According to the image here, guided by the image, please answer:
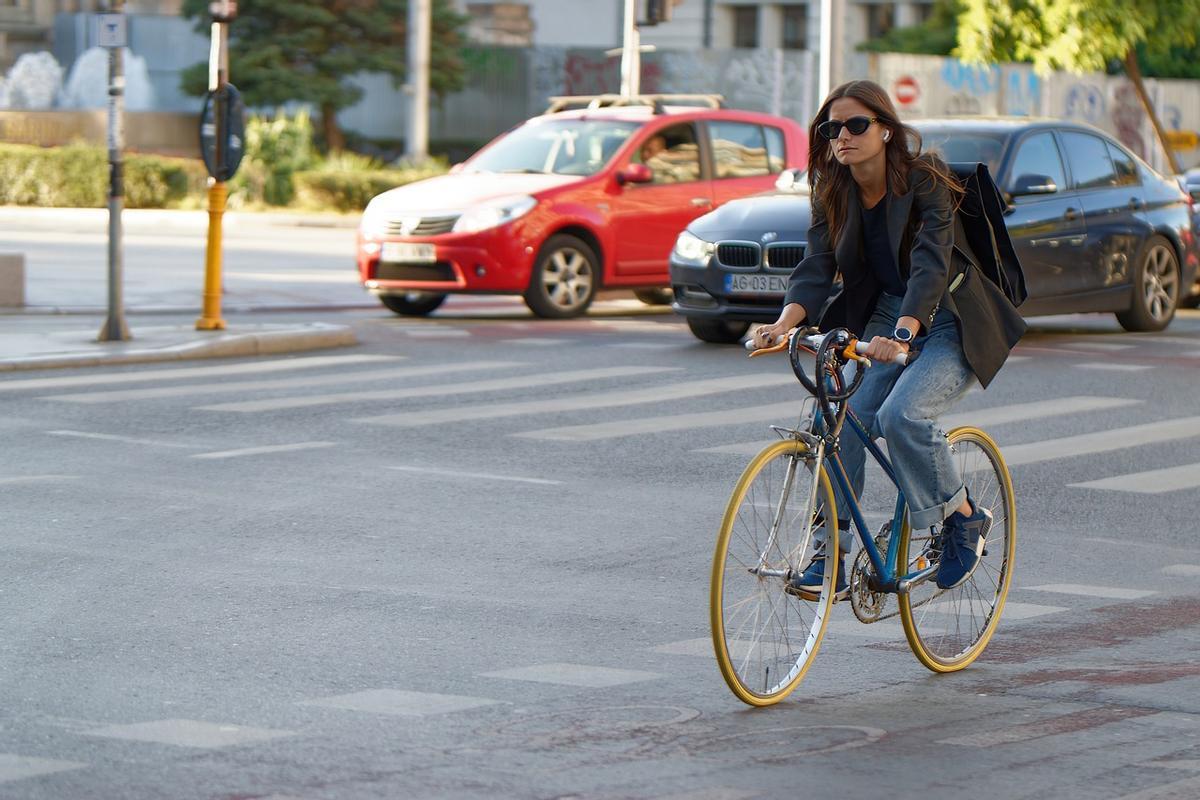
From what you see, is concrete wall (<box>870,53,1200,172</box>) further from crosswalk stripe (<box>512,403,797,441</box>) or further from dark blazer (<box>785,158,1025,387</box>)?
dark blazer (<box>785,158,1025,387</box>)

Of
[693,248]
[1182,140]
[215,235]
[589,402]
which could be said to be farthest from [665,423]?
[1182,140]

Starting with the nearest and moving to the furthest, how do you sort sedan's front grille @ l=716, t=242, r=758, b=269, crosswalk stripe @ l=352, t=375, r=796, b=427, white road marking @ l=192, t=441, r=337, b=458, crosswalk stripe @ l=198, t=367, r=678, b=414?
1. white road marking @ l=192, t=441, r=337, b=458
2. crosswalk stripe @ l=352, t=375, r=796, b=427
3. crosswalk stripe @ l=198, t=367, r=678, b=414
4. sedan's front grille @ l=716, t=242, r=758, b=269

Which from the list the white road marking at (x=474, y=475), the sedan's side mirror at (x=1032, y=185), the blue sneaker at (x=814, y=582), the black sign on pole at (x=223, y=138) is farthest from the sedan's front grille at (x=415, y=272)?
the blue sneaker at (x=814, y=582)

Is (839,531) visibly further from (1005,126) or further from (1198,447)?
(1005,126)

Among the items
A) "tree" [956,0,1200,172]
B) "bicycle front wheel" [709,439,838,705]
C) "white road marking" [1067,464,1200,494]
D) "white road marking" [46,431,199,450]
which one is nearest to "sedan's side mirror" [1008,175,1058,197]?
"white road marking" [1067,464,1200,494]

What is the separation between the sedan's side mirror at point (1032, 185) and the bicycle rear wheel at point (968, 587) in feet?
29.8

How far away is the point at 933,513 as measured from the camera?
6.30 m

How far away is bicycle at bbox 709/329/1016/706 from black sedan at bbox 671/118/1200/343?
8900 mm

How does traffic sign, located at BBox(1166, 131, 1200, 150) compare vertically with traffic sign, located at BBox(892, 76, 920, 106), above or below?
below

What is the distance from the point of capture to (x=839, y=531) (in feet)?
19.9

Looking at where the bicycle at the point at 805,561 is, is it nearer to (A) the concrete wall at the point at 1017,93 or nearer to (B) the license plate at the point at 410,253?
(B) the license plate at the point at 410,253

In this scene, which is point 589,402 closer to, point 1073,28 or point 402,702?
point 402,702

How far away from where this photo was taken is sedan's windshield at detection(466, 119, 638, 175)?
1895 cm

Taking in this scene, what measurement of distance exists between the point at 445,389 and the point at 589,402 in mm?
1007
